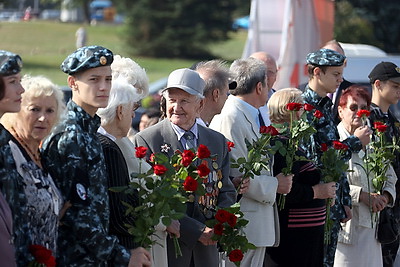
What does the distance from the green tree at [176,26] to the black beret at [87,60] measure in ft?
137

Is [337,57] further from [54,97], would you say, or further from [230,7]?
[230,7]

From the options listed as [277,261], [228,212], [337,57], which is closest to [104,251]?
[228,212]

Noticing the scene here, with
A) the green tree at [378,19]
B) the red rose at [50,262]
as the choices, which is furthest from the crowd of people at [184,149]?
the green tree at [378,19]

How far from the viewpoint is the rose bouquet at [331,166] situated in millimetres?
6777

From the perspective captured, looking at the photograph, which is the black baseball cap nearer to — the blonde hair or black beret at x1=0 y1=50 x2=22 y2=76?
the blonde hair

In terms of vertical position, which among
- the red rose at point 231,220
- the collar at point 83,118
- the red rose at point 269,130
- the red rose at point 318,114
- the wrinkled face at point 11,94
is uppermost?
the wrinkled face at point 11,94

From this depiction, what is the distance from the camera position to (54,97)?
4449 millimetres

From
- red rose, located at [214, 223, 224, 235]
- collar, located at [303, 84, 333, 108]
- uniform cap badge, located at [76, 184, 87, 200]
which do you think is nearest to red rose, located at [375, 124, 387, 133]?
collar, located at [303, 84, 333, 108]

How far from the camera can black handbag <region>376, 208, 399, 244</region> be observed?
25.4 feet

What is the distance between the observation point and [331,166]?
6.82 m

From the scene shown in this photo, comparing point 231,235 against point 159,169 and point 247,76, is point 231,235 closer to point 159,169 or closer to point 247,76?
point 159,169

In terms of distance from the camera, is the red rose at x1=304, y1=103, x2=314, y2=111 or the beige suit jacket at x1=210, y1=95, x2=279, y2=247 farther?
the red rose at x1=304, y1=103, x2=314, y2=111

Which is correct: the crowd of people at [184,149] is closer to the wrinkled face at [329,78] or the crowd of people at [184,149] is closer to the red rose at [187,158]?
the wrinkled face at [329,78]

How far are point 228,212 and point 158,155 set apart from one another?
0.69m
